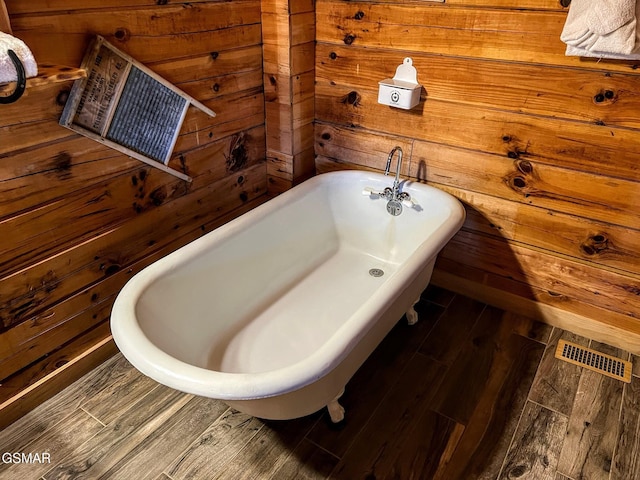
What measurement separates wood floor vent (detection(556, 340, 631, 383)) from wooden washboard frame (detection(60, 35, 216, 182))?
1.74 metres

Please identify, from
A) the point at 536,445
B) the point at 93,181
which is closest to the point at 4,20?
the point at 93,181

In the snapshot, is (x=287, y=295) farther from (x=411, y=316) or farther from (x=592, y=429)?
(x=592, y=429)

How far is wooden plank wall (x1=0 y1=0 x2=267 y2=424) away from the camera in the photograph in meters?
1.36

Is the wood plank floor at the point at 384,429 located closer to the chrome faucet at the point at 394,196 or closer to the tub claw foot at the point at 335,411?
the tub claw foot at the point at 335,411

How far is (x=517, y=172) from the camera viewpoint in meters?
1.85

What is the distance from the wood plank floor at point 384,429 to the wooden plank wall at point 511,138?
349 mm

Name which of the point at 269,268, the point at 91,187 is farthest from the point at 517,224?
the point at 91,187

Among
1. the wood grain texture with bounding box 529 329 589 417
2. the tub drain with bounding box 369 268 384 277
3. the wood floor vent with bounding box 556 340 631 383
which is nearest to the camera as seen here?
the wood grain texture with bounding box 529 329 589 417

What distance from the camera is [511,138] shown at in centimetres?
181

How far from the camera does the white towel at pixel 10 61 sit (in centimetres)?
100

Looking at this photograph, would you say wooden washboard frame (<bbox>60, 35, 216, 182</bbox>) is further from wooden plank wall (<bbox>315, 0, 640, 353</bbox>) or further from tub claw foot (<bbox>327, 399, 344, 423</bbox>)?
tub claw foot (<bbox>327, 399, 344, 423</bbox>)

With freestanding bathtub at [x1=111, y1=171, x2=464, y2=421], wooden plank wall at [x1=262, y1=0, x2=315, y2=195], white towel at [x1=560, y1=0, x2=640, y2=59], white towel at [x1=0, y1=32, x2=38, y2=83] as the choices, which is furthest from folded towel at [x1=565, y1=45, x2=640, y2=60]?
white towel at [x1=0, y1=32, x2=38, y2=83]

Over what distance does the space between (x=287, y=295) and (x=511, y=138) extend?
1.09 meters

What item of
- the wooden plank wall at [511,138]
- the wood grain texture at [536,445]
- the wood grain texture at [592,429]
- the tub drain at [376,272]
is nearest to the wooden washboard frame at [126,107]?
the wooden plank wall at [511,138]
